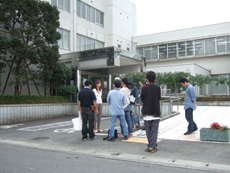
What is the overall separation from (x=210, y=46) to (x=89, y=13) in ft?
60.3

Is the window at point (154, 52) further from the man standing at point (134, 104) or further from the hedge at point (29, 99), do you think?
the man standing at point (134, 104)

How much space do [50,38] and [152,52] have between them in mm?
24600

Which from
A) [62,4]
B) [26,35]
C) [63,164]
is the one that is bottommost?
[63,164]

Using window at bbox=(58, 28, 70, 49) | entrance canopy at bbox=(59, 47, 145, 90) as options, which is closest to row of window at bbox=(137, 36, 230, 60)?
window at bbox=(58, 28, 70, 49)

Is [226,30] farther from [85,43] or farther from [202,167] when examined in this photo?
[202,167]

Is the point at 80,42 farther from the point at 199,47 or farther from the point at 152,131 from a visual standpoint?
the point at 199,47

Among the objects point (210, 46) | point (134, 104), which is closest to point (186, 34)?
point (210, 46)

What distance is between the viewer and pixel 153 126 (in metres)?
5.82

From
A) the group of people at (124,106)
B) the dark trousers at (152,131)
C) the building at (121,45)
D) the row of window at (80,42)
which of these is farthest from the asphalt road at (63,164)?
the row of window at (80,42)

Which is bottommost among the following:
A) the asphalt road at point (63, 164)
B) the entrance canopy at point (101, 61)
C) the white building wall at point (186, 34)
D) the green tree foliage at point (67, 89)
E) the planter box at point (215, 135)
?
the asphalt road at point (63, 164)

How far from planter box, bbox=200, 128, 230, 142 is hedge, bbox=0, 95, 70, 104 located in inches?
390

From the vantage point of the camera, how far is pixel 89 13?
77.0ft

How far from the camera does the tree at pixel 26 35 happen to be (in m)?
12.9

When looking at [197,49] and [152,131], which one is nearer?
[152,131]
